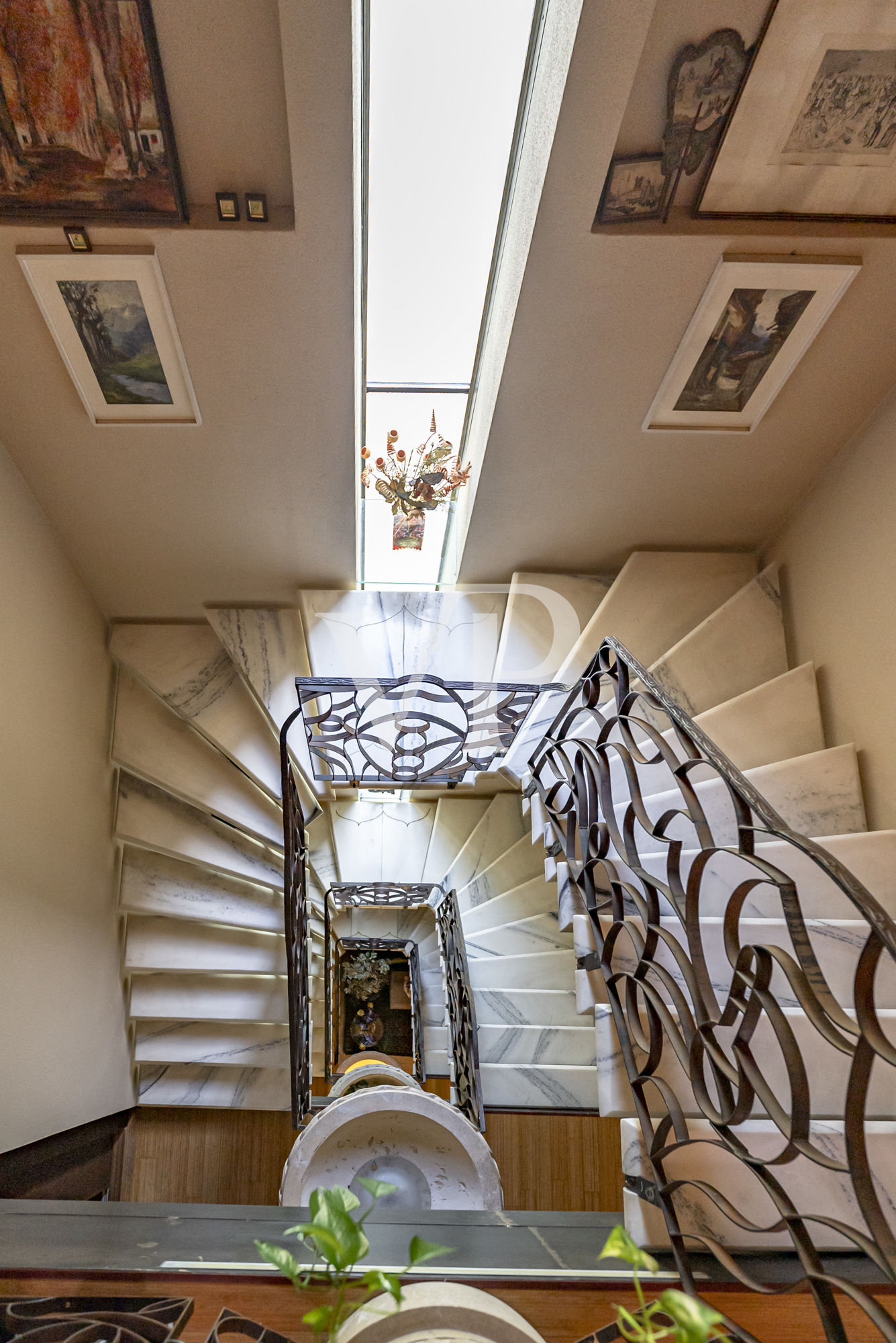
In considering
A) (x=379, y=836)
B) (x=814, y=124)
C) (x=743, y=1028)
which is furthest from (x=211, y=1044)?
(x=814, y=124)

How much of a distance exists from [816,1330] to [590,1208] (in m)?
3.62

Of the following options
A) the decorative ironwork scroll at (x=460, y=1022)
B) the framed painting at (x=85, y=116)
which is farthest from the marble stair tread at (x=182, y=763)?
the framed painting at (x=85, y=116)

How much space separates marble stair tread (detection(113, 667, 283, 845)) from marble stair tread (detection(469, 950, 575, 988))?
1621 millimetres

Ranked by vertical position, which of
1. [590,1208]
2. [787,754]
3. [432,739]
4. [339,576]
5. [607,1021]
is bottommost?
[590,1208]

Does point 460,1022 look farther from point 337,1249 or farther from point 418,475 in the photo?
point 337,1249

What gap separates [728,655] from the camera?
414 cm

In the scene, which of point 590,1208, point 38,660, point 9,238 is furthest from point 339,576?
point 590,1208

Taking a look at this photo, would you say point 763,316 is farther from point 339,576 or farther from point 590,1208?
point 590,1208

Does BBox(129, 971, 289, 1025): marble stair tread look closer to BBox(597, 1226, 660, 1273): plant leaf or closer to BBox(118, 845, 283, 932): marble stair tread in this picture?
BBox(118, 845, 283, 932): marble stair tread

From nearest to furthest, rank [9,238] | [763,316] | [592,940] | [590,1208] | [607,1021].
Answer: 1. [607,1021]
2. [592,940]
3. [9,238]
4. [763,316]
5. [590,1208]

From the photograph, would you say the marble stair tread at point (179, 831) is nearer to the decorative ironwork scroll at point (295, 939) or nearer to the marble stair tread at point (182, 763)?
the marble stair tread at point (182, 763)

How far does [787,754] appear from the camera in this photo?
363 centimetres

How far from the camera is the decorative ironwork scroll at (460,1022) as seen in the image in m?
4.27

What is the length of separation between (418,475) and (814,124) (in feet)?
6.44
